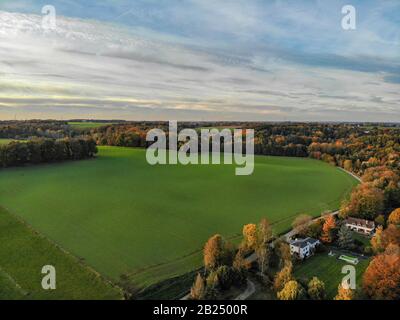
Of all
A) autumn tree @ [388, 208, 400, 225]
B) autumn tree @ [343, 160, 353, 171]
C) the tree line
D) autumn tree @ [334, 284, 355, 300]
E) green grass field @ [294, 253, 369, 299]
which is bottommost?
green grass field @ [294, 253, 369, 299]

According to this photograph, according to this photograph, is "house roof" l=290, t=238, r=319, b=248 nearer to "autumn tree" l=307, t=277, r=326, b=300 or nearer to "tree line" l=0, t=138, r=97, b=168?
"autumn tree" l=307, t=277, r=326, b=300

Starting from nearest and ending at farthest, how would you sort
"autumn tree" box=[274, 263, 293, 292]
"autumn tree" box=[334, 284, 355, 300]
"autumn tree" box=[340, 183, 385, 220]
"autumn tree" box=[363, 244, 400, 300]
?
"autumn tree" box=[334, 284, 355, 300] → "autumn tree" box=[363, 244, 400, 300] → "autumn tree" box=[274, 263, 293, 292] → "autumn tree" box=[340, 183, 385, 220]

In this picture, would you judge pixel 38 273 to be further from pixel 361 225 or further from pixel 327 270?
pixel 361 225

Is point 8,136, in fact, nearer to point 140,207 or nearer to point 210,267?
point 140,207

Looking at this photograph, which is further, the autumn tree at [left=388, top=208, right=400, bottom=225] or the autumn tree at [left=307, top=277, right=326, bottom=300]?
the autumn tree at [left=388, top=208, right=400, bottom=225]

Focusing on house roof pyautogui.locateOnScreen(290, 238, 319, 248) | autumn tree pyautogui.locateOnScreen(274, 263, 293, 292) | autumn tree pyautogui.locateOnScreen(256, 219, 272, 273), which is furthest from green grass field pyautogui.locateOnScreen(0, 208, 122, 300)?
house roof pyautogui.locateOnScreen(290, 238, 319, 248)

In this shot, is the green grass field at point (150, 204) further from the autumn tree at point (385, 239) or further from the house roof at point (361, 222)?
the autumn tree at point (385, 239)

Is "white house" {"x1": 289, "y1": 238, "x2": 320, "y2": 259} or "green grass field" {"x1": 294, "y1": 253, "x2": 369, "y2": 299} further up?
"white house" {"x1": 289, "y1": 238, "x2": 320, "y2": 259}
